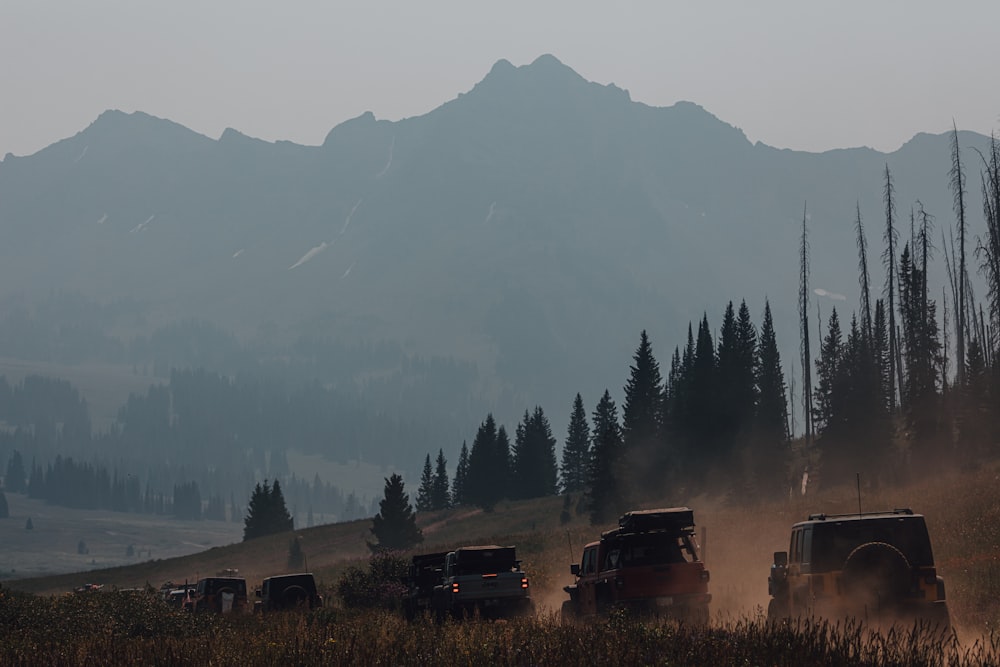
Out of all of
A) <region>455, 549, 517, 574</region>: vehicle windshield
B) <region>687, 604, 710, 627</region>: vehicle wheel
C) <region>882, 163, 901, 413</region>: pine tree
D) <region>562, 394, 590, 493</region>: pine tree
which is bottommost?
<region>687, 604, 710, 627</region>: vehicle wheel

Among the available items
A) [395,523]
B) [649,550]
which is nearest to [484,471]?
[395,523]

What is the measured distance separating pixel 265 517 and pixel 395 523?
1906 inches

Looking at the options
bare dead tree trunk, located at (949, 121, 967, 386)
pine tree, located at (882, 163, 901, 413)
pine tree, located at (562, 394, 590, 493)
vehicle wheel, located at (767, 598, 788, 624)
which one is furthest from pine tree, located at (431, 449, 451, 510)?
vehicle wheel, located at (767, 598, 788, 624)

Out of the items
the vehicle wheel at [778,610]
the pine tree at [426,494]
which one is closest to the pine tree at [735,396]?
the pine tree at [426,494]

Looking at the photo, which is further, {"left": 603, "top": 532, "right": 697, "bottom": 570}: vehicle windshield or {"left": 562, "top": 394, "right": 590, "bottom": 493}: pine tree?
{"left": 562, "top": 394, "right": 590, "bottom": 493}: pine tree

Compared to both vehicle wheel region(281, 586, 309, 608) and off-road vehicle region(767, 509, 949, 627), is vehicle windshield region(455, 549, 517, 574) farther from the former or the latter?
off-road vehicle region(767, 509, 949, 627)

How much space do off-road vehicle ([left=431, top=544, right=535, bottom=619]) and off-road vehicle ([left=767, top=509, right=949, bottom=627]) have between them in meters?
10.0

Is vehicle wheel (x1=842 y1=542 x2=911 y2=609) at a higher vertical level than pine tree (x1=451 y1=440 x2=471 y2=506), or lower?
lower

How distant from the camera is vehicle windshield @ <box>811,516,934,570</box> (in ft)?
59.5

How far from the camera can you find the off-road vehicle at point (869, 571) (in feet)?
58.1

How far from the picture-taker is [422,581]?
33188 millimetres

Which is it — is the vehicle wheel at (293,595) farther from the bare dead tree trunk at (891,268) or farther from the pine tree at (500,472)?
the pine tree at (500,472)

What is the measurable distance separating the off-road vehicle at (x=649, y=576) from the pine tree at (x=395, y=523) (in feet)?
248

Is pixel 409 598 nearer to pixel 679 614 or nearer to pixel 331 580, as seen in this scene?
pixel 679 614
